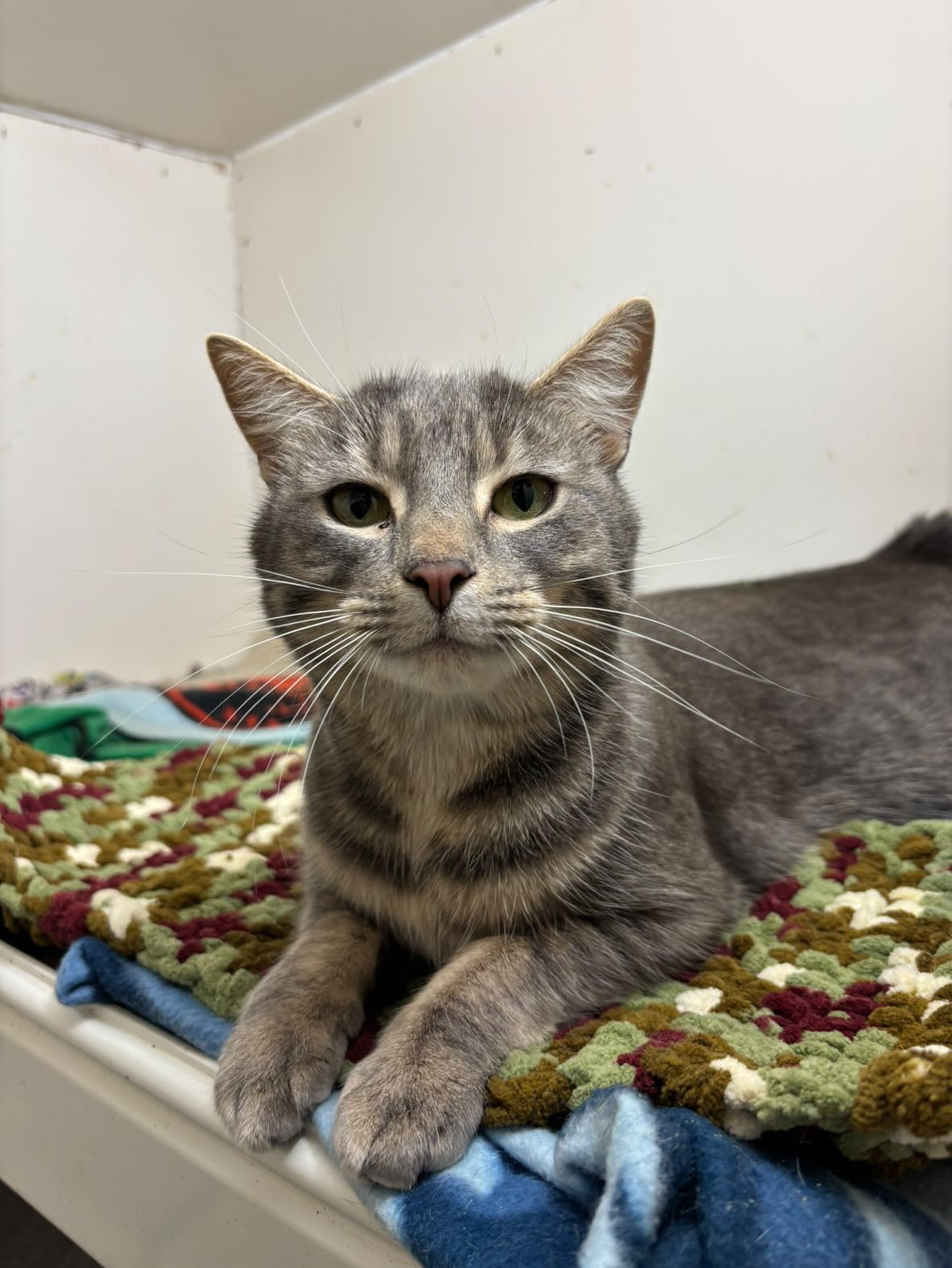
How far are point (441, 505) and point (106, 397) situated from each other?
172cm

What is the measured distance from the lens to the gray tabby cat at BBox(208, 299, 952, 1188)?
2.70 feet

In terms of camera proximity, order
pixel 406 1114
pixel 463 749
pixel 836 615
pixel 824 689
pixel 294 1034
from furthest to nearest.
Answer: pixel 836 615
pixel 824 689
pixel 463 749
pixel 294 1034
pixel 406 1114

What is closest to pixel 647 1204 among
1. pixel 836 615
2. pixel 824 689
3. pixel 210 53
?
pixel 824 689

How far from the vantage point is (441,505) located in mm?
898

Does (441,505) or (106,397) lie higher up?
(106,397)

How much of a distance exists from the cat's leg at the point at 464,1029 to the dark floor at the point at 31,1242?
2.84 feet

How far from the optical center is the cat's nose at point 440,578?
31.9 inches

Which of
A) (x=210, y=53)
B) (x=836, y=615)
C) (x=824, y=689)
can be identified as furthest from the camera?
(x=210, y=53)

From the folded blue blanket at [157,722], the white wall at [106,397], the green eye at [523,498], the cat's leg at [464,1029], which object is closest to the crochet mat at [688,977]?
the cat's leg at [464,1029]

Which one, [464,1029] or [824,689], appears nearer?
[464,1029]

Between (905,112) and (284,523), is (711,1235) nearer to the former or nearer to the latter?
(284,523)

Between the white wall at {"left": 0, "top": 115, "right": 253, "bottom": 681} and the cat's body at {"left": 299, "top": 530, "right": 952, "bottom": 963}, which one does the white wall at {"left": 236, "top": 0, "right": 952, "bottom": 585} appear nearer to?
the white wall at {"left": 0, "top": 115, "right": 253, "bottom": 681}

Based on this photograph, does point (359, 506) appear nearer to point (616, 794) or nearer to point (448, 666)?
point (448, 666)

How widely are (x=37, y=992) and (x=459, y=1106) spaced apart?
0.58 metres
